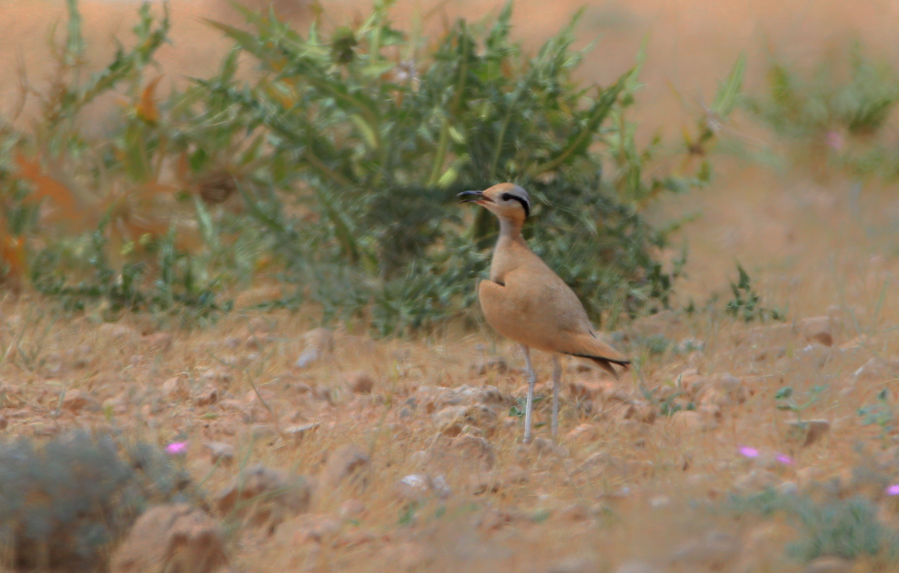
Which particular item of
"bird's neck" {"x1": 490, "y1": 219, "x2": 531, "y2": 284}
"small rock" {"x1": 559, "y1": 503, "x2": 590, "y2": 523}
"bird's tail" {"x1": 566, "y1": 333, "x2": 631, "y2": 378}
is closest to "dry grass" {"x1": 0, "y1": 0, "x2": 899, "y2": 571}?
"small rock" {"x1": 559, "y1": 503, "x2": 590, "y2": 523}

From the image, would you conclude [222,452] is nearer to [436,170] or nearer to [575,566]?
[575,566]

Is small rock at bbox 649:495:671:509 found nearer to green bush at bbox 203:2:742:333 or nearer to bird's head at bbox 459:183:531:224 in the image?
bird's head at bbox 459:183:531:224

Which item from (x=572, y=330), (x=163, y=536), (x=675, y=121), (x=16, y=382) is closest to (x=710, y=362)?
(x=572, y=330)

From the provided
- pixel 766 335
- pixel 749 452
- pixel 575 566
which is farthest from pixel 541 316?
pixel 766 335

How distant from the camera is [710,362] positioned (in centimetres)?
395

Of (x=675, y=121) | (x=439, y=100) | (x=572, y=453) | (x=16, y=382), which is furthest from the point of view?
(x=675, y=121)

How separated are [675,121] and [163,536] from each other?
865 centimetres

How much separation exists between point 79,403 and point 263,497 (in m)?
1.29

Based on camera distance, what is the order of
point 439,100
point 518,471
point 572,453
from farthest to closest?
1. point 439,100
2. point 572,453
3. point 518,471

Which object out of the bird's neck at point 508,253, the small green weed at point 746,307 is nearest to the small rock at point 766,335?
the small green weed at point 746,307

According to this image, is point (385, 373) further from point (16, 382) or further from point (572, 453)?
point (16, 382)

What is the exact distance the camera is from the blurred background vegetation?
4504mm

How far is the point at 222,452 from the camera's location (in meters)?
2.91

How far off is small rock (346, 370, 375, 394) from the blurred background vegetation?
0.61 meters
